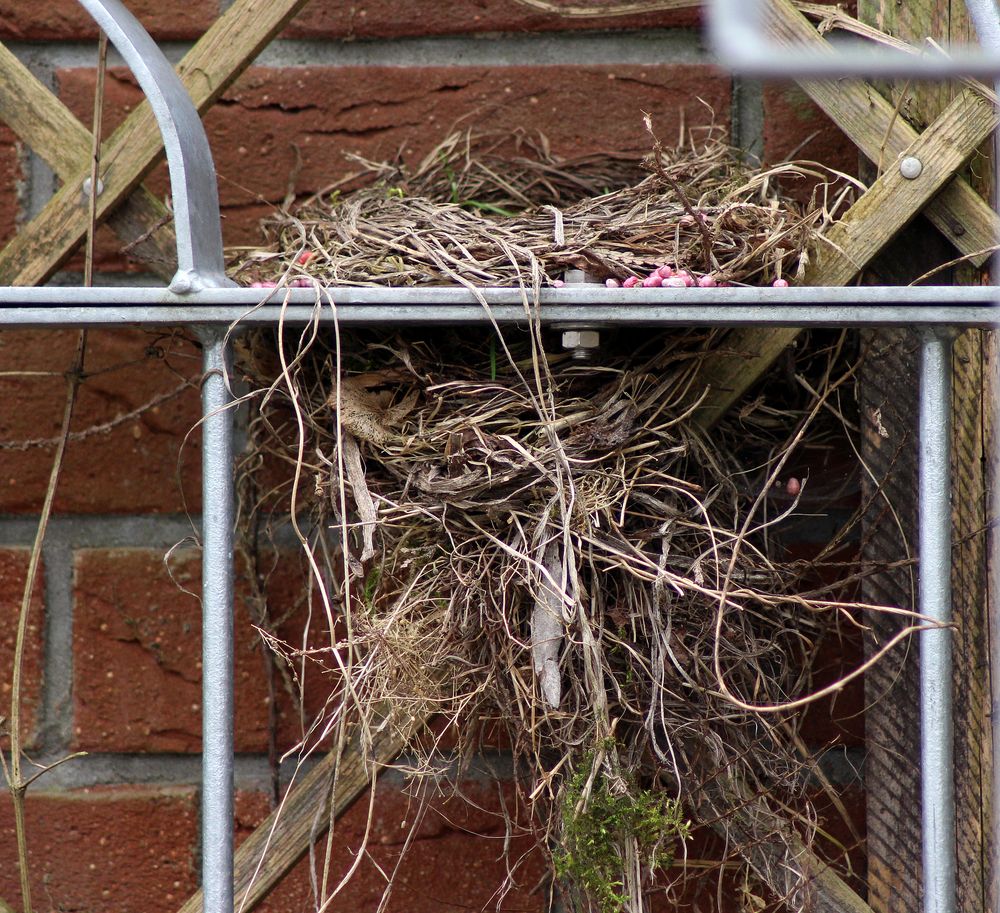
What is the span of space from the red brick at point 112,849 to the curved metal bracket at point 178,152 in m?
0.49

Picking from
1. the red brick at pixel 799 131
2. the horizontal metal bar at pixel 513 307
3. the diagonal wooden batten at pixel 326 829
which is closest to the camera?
the horizontal metal bar at pixel 513 307

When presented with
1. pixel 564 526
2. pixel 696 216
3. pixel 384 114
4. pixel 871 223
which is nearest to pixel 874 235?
pixel 871 223

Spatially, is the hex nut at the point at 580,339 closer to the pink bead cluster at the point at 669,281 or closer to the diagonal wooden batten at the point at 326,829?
the pink bead cluster at the point at 669,281

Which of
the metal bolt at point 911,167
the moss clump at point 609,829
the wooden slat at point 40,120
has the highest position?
the wooden slat at point 40,120

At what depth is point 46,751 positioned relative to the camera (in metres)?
0.93

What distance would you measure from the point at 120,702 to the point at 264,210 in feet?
1.40

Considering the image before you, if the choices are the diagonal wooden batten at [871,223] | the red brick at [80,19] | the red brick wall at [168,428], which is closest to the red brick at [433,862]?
the red brick wall at [168,428]

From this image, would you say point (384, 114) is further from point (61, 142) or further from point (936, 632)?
point (936, 632)

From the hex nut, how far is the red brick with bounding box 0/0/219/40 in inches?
19.1

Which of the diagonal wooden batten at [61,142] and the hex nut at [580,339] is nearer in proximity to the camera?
the hex nut at [580,339]

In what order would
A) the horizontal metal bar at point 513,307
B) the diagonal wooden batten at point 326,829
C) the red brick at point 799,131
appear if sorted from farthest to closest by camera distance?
the red brick at point 799,131 < the diagonal wooden batten at point 326,829 < the horizontal metal bar at point 513,307

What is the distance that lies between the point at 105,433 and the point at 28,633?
0.18 meters

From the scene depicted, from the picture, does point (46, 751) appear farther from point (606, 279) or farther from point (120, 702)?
point (606, 279)

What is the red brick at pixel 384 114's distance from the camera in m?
0.93
